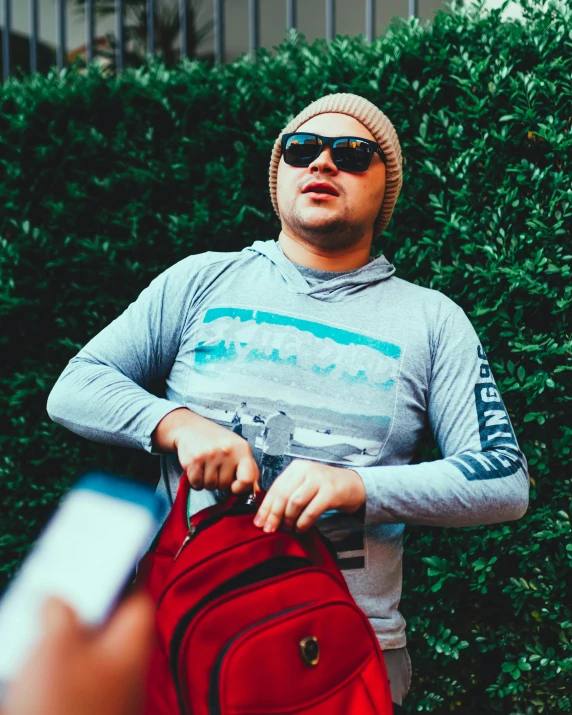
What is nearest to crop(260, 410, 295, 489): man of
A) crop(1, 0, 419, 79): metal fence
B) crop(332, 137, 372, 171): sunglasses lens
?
crop(332, 137, 372, 171): sunglasses lens

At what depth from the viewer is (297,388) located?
184cm

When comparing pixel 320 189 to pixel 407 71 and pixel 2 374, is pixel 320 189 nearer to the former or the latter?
pixel 407 71

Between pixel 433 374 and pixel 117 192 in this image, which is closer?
pixel 433 374

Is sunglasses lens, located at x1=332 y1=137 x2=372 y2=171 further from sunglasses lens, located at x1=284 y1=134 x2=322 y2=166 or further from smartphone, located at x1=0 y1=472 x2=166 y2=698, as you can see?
smartphone, located at x1=0 y1=472 x2=166 y2=698

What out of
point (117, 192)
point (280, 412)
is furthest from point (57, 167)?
point (280, 412)

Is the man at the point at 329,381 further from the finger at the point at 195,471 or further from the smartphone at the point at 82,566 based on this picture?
the smartphone at the point at 82,566

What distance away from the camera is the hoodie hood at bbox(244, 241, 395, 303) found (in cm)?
201

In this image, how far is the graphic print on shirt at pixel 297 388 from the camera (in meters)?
1.82

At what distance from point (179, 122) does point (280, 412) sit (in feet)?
5.66

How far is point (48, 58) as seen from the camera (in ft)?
16.8

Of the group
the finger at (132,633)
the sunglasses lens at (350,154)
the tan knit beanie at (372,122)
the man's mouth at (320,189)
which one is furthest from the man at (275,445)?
the tan knit beanie at (372,122)

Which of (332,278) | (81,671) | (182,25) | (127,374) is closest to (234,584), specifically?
(81,671)

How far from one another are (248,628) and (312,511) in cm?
30

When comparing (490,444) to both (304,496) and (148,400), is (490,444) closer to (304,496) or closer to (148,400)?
(304,496)
